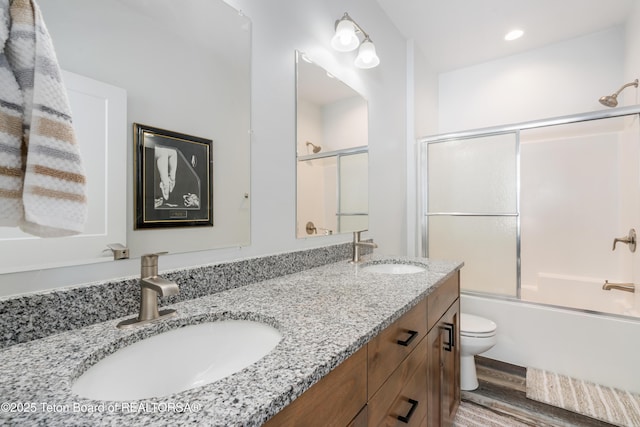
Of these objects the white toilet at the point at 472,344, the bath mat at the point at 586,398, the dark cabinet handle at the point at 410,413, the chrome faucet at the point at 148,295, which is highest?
the chrome faucet at the point at 148,295

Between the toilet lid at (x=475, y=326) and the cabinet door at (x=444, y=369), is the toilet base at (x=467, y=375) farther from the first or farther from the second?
the cabinet door at (x=444, y=369)

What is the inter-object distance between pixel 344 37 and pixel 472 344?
1.86 meters

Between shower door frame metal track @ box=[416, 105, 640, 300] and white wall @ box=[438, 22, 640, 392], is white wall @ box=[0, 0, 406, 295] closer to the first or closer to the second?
shower door frame metal track @ box=[416, 105, 640, 300]

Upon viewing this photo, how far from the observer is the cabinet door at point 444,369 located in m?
1.10

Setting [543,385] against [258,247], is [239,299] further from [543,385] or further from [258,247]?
[543,385]

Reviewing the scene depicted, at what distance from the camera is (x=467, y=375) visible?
1.81 metres

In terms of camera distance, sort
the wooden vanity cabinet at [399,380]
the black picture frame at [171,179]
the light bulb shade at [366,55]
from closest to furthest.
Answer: the wooden vanity cabinet at [399,380]
the black picture frame at [171,179]
the light bulb shade at [366,55]

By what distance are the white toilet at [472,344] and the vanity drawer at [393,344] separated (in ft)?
3.17

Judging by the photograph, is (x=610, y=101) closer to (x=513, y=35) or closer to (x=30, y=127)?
(x=513, y=35)

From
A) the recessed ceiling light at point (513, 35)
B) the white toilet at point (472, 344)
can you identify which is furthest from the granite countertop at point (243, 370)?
the recessed ceiling light at point (513, 35)

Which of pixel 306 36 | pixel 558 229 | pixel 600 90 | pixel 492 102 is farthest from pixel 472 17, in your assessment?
pixel 558 229

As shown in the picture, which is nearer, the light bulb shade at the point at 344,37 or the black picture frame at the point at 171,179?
the black picture frame at the point at 171,179

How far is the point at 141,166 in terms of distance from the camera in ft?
2.56

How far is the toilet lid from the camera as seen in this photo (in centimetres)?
175
